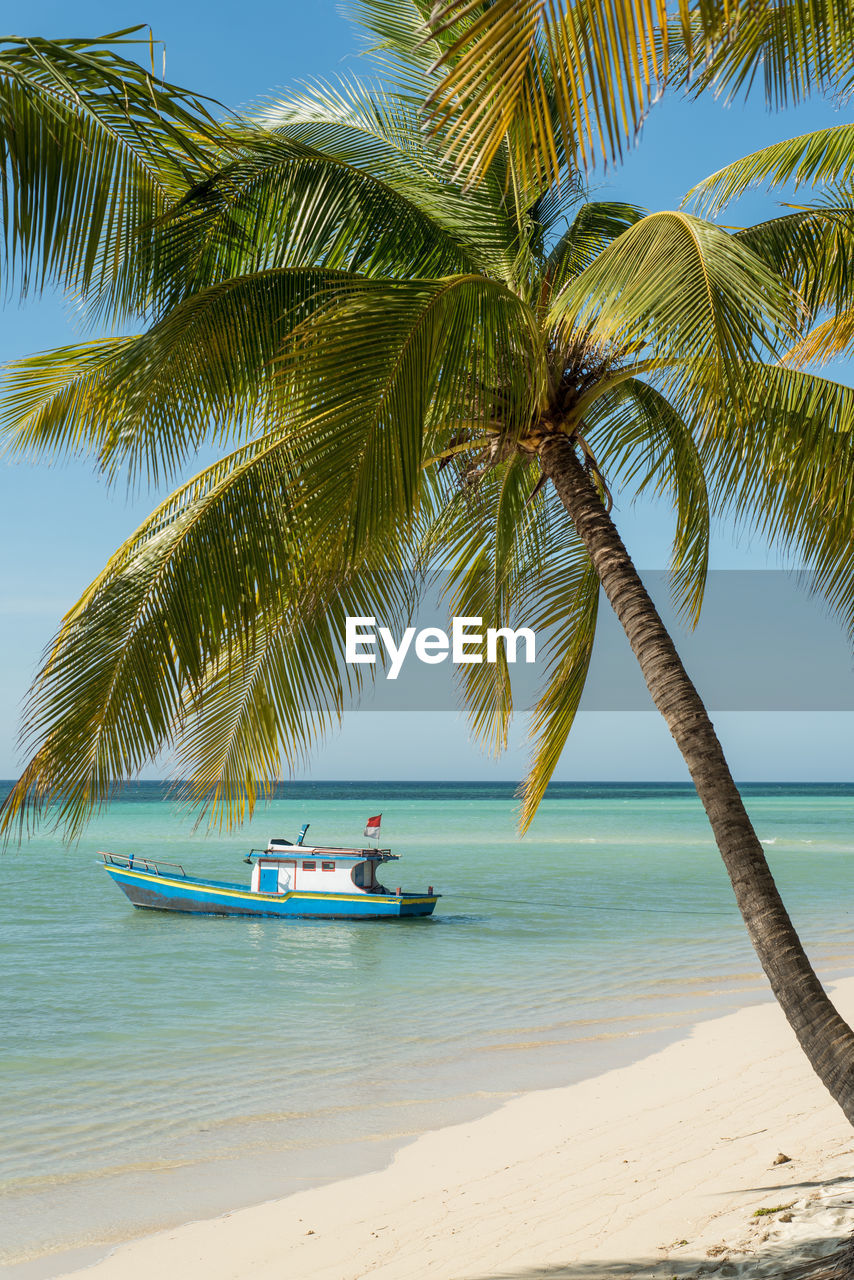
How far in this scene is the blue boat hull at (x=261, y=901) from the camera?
21.7 meters

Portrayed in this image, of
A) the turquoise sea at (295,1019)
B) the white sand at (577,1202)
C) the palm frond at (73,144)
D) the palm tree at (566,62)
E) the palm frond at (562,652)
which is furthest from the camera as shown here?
the turquoise sea at (295,1019)

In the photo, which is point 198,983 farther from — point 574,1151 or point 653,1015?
point 574,1151

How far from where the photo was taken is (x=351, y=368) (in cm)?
375

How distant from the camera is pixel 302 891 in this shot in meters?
21.8

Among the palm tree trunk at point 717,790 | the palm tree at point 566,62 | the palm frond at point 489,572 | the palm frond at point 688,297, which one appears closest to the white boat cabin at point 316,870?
the palm frond at point 489,572

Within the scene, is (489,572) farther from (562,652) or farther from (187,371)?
(187,371)

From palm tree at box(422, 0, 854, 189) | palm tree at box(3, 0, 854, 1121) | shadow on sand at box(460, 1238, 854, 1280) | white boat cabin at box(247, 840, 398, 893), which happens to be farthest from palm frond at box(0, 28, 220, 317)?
white boat cabin at box(247, 840, 398, 893)

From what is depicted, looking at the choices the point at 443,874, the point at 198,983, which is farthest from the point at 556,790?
the point at 198,983

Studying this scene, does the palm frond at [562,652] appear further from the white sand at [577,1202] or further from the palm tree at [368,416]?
the white sand at [577,1202]

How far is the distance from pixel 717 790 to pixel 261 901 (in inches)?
765

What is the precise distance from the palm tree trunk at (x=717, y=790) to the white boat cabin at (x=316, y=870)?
57.7 feet


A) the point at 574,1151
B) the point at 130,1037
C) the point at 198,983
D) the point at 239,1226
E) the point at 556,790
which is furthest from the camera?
the point at 556,790

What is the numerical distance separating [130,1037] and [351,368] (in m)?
10.8
